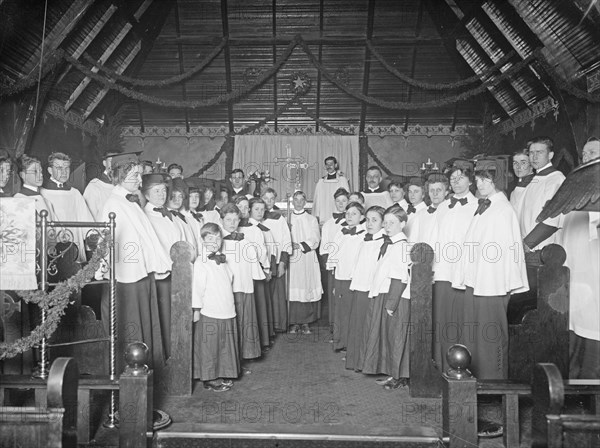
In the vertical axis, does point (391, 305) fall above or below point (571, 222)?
below

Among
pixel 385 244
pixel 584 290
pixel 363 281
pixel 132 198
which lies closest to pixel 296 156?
pixel 363 281

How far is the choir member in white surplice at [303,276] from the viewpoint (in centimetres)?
694

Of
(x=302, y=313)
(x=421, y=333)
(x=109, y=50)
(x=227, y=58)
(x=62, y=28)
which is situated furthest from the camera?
(x=227, y=58)

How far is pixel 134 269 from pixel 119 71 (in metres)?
6.63

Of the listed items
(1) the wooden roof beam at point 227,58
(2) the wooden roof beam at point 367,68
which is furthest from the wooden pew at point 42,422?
(2) the wooden roof beam at point 367,68

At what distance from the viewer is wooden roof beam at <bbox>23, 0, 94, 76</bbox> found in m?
6.95

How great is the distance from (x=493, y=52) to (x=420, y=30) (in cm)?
157

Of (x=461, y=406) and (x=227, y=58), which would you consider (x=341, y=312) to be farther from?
(x=227, y=58)

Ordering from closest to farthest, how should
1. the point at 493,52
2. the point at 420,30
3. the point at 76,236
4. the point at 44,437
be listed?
the point at 44,437 → the point at 76,236 → the point at 493,52 → the point at 420,30

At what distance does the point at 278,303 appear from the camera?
22.0 ft

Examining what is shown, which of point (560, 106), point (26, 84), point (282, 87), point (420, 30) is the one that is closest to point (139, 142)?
point (282, 87)

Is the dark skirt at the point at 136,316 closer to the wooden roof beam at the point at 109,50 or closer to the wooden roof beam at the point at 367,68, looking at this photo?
the wooden roof beam at the point at 109,50

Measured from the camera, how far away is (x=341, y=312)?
19.4 ft

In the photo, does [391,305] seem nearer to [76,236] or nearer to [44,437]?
[44,437]
